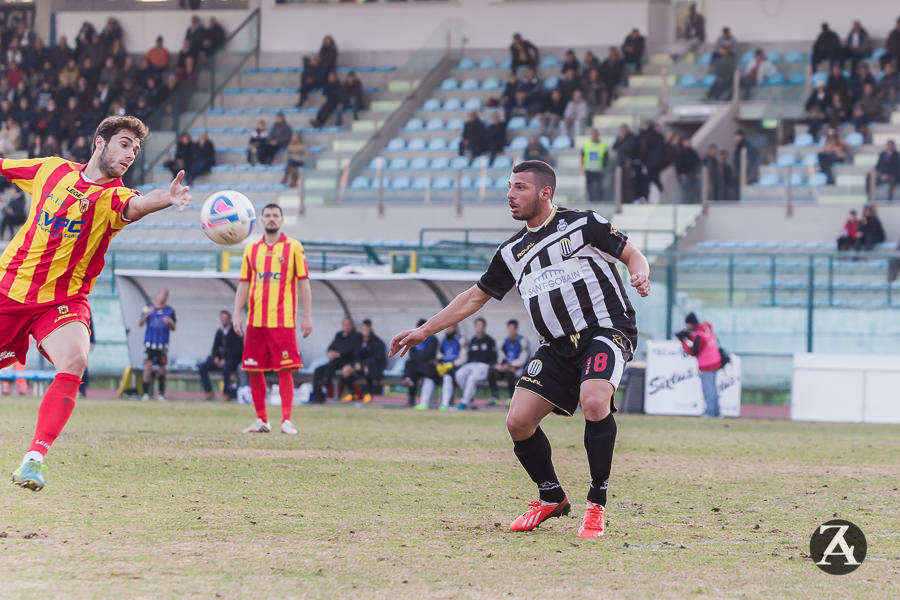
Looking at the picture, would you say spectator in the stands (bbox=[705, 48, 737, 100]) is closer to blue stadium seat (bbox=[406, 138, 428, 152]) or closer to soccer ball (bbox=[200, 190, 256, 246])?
blue stadium seat (bbox=[406, 138, 428, 152])

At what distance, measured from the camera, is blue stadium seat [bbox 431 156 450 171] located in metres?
29.4

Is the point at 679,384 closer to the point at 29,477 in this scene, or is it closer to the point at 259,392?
the point at 259,392

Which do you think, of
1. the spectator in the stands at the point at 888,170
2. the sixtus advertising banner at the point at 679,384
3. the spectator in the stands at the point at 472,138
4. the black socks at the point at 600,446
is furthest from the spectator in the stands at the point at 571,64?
the black socks at the point at 600,446

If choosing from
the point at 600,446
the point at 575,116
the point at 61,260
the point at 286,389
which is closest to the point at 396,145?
the point at 575,116

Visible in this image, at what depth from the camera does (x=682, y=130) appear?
2973cm

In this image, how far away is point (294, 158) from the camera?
30.5 metres

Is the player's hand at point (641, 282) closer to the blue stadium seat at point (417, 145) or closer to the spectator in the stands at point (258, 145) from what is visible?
the blue stadium seat at point (417, 145)

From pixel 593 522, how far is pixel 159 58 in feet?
100

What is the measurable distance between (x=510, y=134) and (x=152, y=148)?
778 centimetres

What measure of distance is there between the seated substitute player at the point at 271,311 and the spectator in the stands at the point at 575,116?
55.2 feet

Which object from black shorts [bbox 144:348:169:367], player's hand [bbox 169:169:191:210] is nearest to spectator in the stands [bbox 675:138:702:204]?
black shorts [bbox 144:348:169:367]

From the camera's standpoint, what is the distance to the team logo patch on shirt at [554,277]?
23.0ft

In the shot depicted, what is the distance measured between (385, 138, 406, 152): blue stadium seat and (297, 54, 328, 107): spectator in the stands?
10.4 feet

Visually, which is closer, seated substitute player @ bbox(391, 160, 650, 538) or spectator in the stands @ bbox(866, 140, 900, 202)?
seated substitute player @ bbox(391, 160, 650, 538)
